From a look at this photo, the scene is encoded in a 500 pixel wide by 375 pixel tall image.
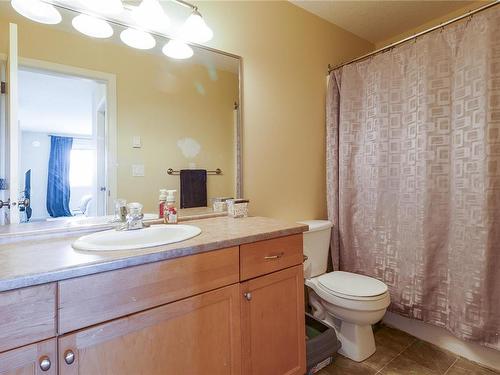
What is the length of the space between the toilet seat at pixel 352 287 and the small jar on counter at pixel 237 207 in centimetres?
68

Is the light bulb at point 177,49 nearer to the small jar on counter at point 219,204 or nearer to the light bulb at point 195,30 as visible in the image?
the light bulb at point 195,30

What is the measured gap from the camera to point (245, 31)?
5.92ft

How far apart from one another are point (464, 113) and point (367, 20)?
47.5 inches

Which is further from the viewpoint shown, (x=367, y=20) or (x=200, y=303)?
(x=367, y=20)

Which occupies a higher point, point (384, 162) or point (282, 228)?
point (384, 162)

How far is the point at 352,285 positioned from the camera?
1702 millimetres

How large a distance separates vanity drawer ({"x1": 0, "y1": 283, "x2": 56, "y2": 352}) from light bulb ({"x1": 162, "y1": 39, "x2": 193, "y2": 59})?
130 centimetres

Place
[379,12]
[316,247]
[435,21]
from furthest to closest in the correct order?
[435,21] → [379,12] → [316,247]

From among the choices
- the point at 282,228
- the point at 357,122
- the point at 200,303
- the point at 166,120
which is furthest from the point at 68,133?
the point at 357,122

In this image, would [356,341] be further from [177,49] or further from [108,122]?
[177,49]

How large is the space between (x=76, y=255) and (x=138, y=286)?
22 cm

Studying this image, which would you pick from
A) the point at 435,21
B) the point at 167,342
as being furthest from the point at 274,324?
the point at 435,21

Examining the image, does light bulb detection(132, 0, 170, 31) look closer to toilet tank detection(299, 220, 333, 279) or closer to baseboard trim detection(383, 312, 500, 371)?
toilet tank detection(299, 220, 333, 279)

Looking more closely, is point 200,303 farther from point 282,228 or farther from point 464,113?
point 464,113
